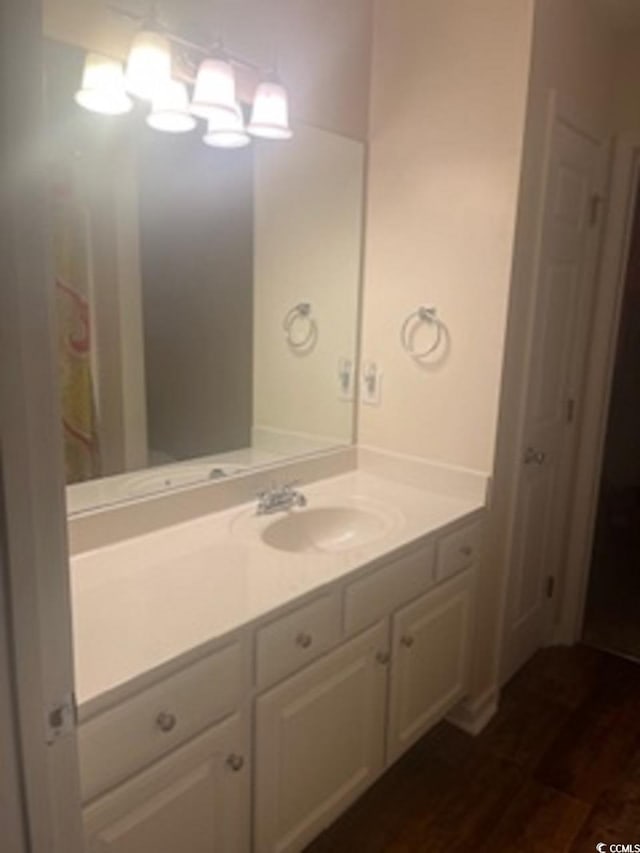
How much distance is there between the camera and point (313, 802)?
4.85ft

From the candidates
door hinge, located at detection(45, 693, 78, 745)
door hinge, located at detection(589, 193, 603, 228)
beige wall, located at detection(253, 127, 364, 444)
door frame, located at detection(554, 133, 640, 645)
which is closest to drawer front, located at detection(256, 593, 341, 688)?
door hinge, located at detection(45, 693, 78, 745)

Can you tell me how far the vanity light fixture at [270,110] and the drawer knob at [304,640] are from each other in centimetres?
136

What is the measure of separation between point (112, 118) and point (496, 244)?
3.62 feet

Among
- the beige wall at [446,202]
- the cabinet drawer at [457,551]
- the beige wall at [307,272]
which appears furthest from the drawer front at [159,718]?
the beige wall at [446,202]

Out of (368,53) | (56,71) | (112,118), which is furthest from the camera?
(368,53)

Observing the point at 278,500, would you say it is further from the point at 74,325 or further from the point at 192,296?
the point at 74,325

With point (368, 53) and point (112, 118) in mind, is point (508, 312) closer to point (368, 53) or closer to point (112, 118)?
point (368, 53)

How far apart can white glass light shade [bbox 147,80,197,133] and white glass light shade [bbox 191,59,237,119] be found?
3 cm

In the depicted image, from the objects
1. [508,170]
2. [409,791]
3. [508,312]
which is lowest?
[409,791]

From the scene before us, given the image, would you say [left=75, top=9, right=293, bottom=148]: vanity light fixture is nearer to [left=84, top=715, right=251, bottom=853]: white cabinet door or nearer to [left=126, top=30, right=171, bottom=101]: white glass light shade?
[left=126, top=30, right=171, bottom=101]: white glass light shade

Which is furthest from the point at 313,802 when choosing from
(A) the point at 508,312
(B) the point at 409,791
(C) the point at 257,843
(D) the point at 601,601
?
(D) the point at 601,601

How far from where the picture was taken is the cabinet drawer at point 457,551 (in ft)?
5.87

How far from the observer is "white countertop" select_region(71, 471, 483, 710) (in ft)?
3.54

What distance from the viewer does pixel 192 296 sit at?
5.76 feet
